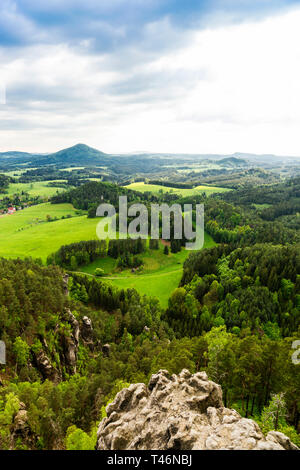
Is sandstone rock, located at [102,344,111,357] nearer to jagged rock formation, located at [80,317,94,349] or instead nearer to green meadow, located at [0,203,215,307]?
jagged rock formation, located at [80,317,94,349]

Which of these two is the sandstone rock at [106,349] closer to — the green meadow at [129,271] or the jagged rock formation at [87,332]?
the jagged rock formation at [87,332]

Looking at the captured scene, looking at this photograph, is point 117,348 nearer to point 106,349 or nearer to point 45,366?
point 106,349

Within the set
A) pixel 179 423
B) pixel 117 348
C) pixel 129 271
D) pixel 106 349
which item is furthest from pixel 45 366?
pixel 129 271

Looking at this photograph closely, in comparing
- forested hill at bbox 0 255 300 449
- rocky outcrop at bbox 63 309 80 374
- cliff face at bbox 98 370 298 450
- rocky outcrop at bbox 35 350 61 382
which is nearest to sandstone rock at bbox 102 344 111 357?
forested hill at bbox 0 255 300 449

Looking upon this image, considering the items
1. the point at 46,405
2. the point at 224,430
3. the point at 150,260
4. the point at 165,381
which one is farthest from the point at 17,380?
the point at 150,260

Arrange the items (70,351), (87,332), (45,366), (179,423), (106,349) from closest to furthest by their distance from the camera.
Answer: (179,423), (45,366), (70,351), (106,349), (87,332)
